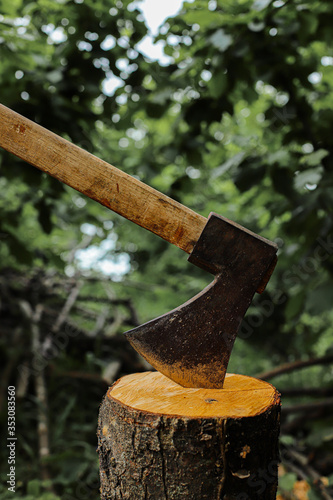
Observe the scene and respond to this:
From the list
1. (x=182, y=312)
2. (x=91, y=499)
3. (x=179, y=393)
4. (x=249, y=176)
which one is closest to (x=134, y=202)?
(x=182, y=312)

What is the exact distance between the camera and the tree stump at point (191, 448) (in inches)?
45.1

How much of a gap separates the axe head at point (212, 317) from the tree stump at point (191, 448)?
0.11 meters

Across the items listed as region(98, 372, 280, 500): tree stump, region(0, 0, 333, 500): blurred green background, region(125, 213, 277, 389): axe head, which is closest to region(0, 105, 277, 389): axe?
region(125, 213, 277, 389): axe head

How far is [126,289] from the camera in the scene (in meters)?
6.07

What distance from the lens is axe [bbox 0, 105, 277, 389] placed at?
136 cm

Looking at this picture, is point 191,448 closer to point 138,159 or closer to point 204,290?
point 204,290

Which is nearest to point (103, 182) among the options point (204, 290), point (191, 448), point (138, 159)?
point (204, 290)

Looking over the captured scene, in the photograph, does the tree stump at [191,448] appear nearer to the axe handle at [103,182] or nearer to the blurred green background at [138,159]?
the axe handle at [103,182]

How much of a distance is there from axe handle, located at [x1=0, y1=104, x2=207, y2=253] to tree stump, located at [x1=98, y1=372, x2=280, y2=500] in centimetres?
55

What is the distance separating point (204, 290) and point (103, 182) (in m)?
0.54

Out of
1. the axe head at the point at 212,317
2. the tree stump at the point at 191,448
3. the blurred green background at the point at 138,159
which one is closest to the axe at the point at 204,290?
the axe head at the point at 212,317

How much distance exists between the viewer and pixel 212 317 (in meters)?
1.38

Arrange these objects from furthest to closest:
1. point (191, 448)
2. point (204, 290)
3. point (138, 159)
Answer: point (138, 159) → point (204, 290) → point (191, 448)

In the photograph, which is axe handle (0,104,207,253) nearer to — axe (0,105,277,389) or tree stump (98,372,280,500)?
axe (0,105,277,389)
